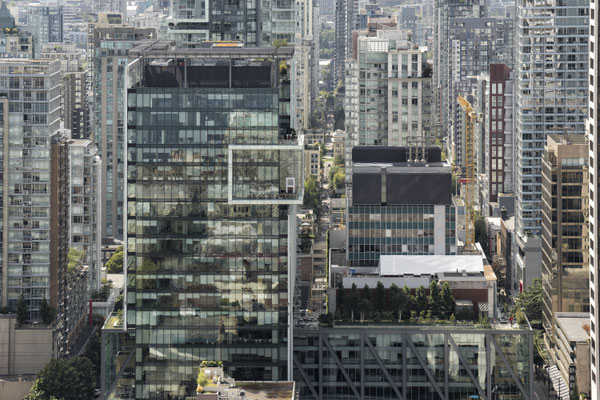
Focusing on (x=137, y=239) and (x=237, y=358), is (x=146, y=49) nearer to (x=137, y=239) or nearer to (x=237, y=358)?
(x=137, y=239)

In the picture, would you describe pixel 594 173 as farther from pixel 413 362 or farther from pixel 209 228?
pixel 413 362

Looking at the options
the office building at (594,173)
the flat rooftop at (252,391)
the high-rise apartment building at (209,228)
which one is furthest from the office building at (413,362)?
the office building at (594,173)

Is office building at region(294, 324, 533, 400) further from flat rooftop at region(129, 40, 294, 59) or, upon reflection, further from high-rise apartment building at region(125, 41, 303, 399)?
flat rooftop at region(129, 40, 294, 59)

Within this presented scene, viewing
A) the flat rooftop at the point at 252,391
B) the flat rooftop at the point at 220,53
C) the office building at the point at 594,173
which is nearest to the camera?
the office building at the point at 594,173

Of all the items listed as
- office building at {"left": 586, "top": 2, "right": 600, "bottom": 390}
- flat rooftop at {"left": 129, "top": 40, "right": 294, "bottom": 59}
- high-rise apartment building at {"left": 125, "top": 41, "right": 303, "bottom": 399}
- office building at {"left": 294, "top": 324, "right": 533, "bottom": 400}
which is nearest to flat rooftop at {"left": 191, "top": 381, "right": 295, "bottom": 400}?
high-rise apartment building at {"left": 125, "top": 41, "right": 303, "bottom": 399}

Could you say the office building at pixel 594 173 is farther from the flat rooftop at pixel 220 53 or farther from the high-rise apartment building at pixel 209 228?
the flat rooftop at pixel 220 53

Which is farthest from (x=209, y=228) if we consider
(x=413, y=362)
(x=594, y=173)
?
(x=594, y=173)
